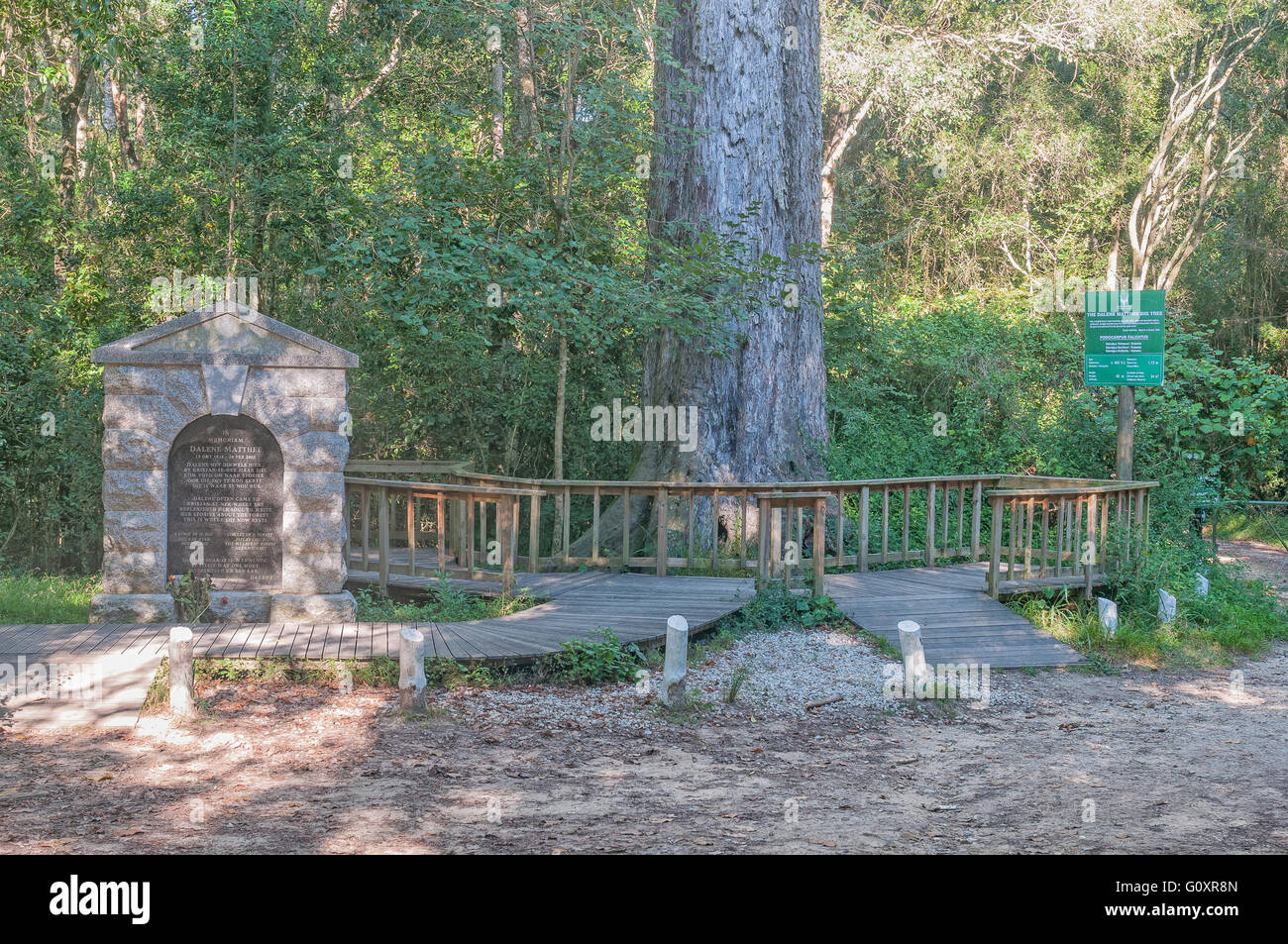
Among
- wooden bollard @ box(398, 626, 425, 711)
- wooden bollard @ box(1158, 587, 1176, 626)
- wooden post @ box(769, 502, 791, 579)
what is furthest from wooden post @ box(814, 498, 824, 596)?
wooden bollard @ box(398, 626, 425, 711)

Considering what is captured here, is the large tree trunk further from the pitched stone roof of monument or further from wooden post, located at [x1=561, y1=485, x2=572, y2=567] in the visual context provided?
the pitched stone roof of monument

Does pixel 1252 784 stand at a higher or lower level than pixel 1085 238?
lower

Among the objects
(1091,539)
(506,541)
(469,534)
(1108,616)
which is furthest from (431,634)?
(1091,539)

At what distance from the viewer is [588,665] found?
8.53 meters

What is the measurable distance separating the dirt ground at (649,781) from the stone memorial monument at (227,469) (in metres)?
1.70

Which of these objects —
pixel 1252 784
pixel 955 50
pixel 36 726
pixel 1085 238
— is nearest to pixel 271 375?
pixel 36 726

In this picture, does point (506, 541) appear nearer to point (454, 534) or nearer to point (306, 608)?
point (306, 608)

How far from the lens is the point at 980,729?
7961mm

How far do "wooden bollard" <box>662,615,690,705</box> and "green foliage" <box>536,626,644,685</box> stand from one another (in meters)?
0.65

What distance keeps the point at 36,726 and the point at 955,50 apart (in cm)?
2094

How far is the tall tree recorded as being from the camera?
13.8 meters

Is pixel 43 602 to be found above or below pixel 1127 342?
below

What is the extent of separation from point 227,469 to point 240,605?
3.65ft

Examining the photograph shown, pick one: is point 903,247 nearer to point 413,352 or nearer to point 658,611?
point 413,352
